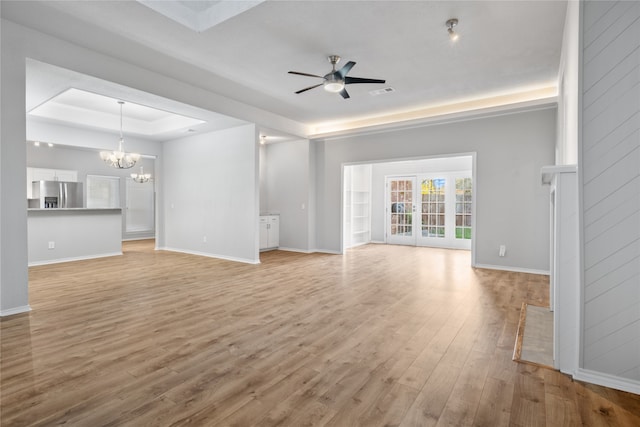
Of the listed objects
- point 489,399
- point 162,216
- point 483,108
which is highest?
point 483,108

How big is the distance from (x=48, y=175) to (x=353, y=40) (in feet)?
28.9

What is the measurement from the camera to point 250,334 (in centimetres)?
287

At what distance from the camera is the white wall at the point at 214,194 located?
6383mm

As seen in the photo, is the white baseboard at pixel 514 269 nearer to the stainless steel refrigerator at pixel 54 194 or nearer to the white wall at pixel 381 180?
the white wall at pixel 381 180

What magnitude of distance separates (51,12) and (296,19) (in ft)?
7.92

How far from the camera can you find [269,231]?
7.95m

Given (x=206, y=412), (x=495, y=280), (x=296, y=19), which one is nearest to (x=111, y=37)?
(x=296, y=19)

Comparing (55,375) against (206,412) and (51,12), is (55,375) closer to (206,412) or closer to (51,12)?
(206,412)

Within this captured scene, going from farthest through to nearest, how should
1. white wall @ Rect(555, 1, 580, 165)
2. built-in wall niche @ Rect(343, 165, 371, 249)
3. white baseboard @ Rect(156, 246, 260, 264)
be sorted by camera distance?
1. built-in wall niche @ Rect(343, 165, 371, 249)
2. white baseboard @ Rect(156, 246, 260, 264)
3. white wall @ Rect(555, 1, 580, 165)

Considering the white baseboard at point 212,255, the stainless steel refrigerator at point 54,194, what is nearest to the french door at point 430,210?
the white baseboard at point 212,255

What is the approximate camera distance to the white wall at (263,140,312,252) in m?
7.75

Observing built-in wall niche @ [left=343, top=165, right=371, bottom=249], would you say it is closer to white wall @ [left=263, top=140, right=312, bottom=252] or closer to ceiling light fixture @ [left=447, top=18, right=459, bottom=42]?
white wall @ [left=263, top=140, right=312, bottom=252]

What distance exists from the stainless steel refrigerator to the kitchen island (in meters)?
1.87

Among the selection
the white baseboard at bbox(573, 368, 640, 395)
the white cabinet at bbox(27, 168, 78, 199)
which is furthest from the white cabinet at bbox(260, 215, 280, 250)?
the white baseboard at bbox(573, 368, 640, 395)
